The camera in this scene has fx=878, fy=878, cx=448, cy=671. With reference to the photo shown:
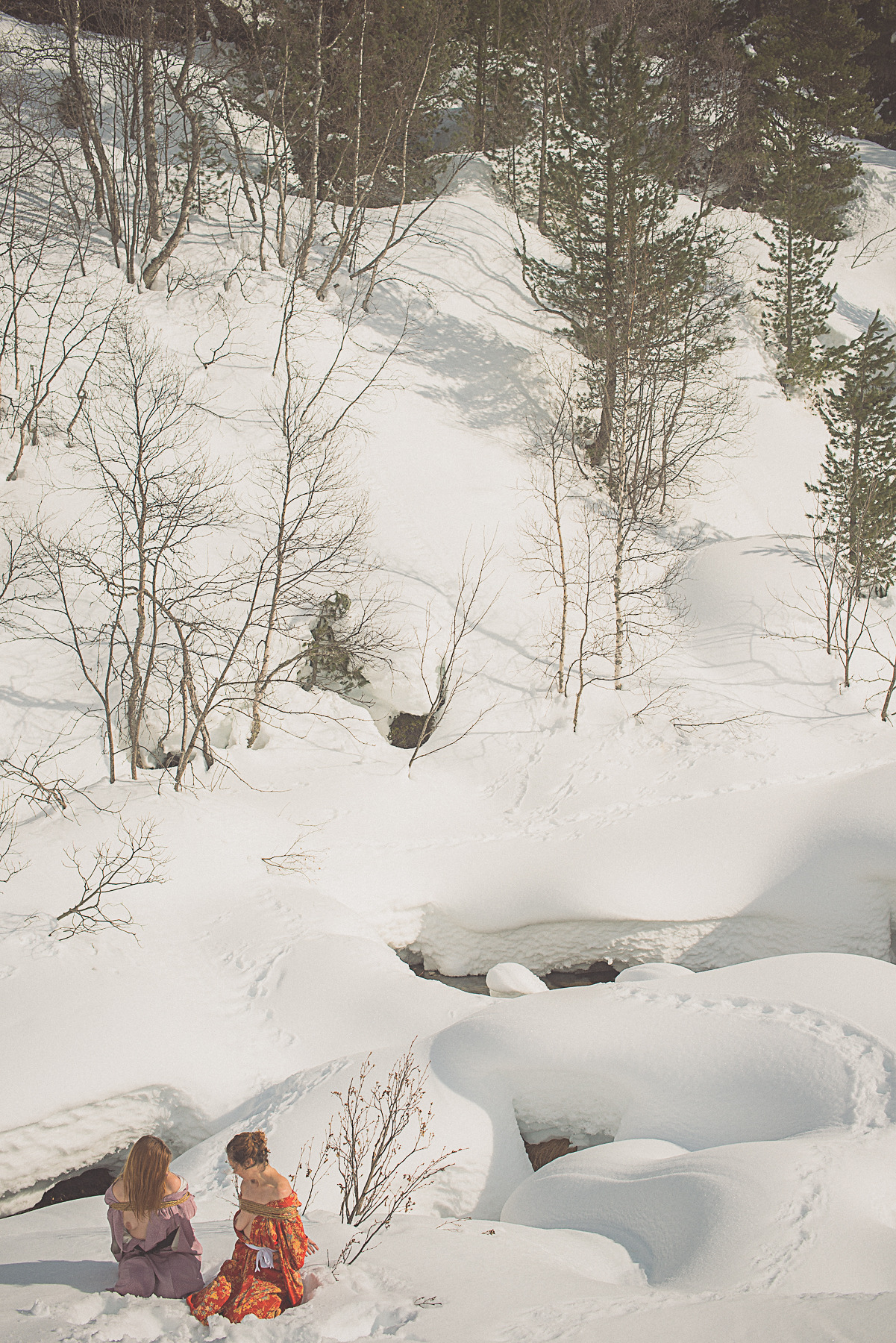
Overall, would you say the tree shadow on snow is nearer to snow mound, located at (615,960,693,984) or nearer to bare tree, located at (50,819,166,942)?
bare tree, located at (50,819,166,942)

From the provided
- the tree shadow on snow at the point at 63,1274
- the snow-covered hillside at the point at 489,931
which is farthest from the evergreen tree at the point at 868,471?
the tree shadow on snow at the point at 63,1274

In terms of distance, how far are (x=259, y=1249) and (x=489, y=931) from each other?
7.38 m

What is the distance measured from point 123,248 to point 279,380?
4.79 metres

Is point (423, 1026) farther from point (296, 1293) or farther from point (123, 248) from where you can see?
point (123, 248)

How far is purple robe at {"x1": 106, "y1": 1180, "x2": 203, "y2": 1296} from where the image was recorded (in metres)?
4.08

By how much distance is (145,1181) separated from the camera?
4059 mm

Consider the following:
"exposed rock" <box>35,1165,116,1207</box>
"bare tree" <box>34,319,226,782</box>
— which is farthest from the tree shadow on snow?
"bare tree" <box>34,319,226,782</box>

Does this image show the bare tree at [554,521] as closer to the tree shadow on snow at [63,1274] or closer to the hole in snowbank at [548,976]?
the hole in snowbank at [548,976]

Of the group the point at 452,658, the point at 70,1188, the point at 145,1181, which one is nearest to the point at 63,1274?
the point at 145,1181

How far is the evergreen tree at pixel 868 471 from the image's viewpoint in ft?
52.5

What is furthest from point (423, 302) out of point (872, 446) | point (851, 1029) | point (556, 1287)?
point (556, 1287)

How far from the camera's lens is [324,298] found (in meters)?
19.7

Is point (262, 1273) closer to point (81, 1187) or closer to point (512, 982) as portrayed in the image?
point (81, 1187)

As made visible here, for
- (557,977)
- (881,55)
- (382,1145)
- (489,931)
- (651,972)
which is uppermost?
(881,55)
